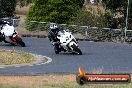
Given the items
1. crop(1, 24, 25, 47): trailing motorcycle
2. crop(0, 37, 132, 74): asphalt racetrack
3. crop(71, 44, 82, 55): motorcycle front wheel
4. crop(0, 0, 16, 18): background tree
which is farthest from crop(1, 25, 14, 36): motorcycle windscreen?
crop(0, 0, 16, 18): background tree

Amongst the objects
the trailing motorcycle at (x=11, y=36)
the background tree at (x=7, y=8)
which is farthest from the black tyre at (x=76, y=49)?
the background tree at (x=7, y=8)

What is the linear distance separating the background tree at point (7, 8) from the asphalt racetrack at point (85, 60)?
11.9 meters

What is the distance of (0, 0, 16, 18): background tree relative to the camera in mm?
43594

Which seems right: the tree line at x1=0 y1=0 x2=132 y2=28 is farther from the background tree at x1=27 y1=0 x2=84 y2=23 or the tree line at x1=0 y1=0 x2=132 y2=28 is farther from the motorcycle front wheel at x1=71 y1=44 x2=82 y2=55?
the motorcycle front wheel at x1=71 y1=44 x2=82 y2=55

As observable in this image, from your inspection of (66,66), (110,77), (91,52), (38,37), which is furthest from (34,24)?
(110,77)

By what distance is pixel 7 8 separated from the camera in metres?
44.6

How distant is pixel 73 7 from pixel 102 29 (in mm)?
4970

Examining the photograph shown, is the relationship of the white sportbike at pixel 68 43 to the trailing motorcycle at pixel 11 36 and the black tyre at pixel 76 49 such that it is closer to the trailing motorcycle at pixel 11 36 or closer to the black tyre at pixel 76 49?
the black tyre at pixel 76 49

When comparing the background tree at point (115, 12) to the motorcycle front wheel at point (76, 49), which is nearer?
the motorcycle front wheel at point (76, 49)

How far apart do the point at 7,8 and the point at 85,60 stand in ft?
74.2

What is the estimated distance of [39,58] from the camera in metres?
23.3

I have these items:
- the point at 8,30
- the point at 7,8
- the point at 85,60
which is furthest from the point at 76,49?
the point at 7,8

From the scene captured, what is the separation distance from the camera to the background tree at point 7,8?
143 feet

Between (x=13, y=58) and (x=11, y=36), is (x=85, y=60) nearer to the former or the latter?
(x=13, y=58)
